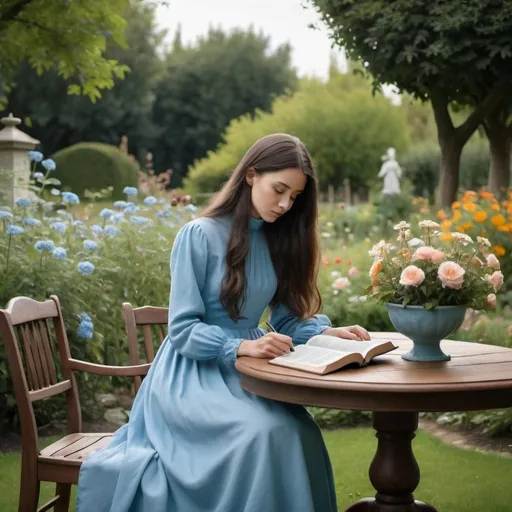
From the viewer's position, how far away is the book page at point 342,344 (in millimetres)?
3367

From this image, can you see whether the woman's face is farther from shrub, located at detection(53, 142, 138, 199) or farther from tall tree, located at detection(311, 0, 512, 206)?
shrub, located at detection(53, 142, 138, 199)

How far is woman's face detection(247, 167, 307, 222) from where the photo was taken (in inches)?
139

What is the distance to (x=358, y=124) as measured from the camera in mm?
24406

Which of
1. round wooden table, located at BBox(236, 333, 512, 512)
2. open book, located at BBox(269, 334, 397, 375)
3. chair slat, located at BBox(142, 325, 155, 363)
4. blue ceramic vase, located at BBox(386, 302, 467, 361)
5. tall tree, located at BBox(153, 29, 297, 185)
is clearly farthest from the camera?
tall tree, located at BBox(153, 29, 297, 185)

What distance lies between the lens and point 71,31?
859 centimetres

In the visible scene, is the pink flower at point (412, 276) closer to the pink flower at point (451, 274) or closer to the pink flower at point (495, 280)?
the pink flower at point (451, 274)

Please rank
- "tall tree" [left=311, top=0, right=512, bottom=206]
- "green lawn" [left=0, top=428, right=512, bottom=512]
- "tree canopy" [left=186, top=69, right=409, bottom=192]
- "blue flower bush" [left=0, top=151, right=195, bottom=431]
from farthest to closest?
1. "tree canopy" [left=186, top=69, right=409, bottom=192]
2. "tall tree" [left=311, top=0, right=512, bottom=206]
3. "blue flower bush" [left=0, top=151, right=195, bottom=431]
4. "green lawn" [left=0, top=428, right=512, bottom=512]

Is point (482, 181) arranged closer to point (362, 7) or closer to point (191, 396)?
point (362, 7)

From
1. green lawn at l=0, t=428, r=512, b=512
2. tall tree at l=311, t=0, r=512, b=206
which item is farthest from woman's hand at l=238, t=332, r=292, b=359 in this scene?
tall tree at l=311, t=0, r=512, b=206

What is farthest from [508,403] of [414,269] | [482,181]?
[482,181]

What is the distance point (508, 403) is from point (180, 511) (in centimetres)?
113

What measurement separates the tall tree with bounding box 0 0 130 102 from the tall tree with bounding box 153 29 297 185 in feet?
86.3

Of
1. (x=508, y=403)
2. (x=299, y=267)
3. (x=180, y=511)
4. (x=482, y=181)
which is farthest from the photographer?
(x=482, y=181)

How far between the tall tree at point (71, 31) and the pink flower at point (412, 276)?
5580mm
